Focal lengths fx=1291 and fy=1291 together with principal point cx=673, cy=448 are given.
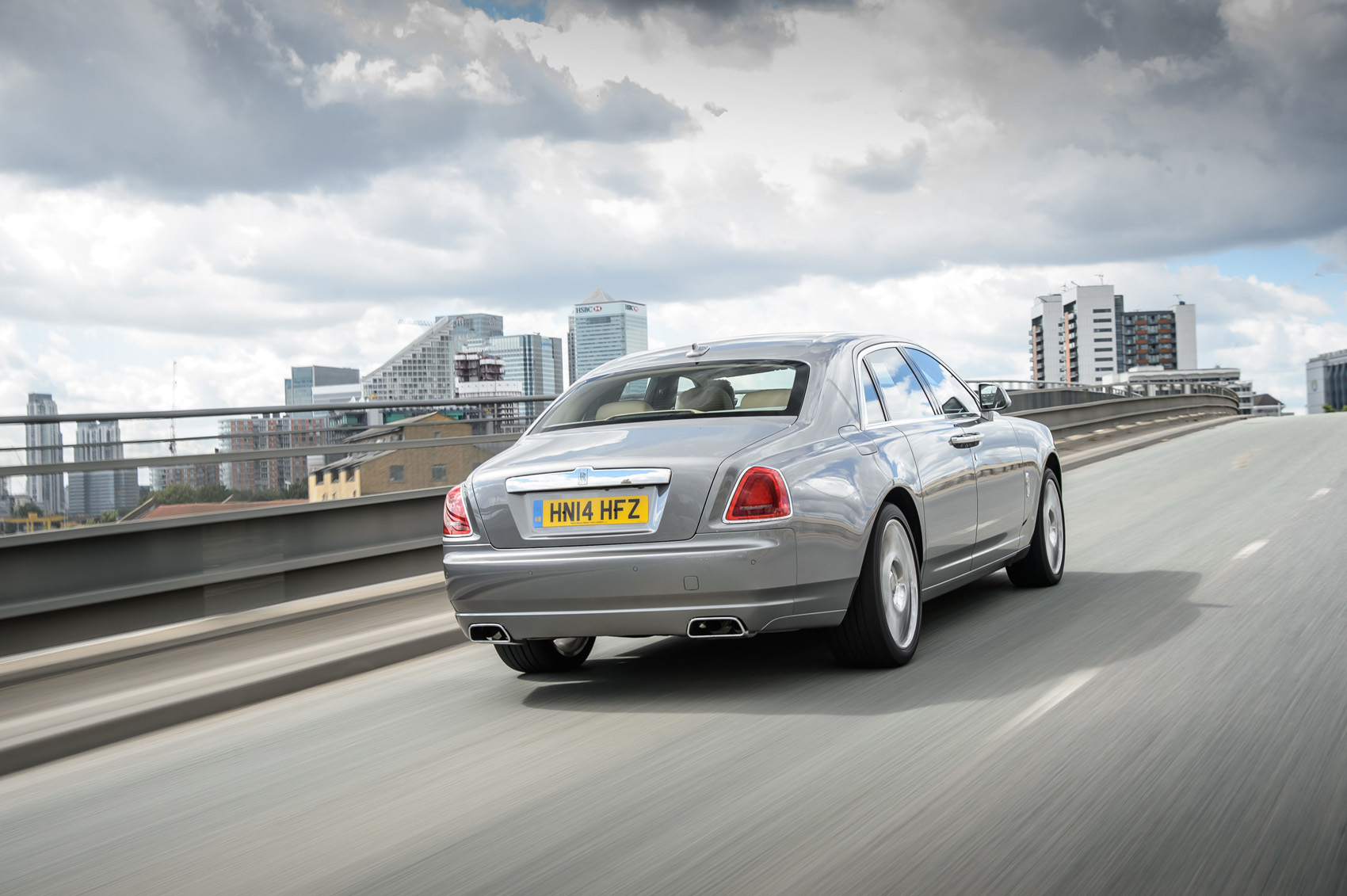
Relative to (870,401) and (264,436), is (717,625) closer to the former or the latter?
(870,401)

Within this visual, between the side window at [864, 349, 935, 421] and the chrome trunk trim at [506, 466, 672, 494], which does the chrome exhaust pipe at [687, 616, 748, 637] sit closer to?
the chrome trunk trim at [506, 466, 672, 494]

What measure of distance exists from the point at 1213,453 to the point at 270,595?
61.7 ft

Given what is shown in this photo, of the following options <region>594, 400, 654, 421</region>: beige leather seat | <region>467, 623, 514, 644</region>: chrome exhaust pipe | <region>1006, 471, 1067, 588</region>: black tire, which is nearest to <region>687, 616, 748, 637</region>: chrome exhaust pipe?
<region>467, 623, 514, 644</region>: chrome exhaust pipe

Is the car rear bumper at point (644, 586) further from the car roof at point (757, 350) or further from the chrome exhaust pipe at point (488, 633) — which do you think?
the car roof at point (757, 350)

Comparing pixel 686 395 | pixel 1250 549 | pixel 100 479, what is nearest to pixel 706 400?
pixel 686 395

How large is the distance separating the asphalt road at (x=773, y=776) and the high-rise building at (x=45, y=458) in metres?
2.05

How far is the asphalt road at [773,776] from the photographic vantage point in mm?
3555

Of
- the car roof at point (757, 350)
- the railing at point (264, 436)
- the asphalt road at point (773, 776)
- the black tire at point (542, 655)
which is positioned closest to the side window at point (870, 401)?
the car roof at point (757, 350)

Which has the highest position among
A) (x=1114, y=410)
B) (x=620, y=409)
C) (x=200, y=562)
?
(x=620, y=409)

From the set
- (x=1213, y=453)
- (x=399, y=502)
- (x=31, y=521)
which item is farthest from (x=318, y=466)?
(x=1213, y=453)

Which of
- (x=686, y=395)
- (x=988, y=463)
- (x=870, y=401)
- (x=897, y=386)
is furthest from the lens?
(x=988, y=463)

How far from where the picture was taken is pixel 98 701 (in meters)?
6.14

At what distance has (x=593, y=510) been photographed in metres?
5.56

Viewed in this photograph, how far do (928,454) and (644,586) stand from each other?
2.05m
